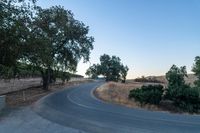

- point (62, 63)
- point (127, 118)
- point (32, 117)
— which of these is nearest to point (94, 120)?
point (127, 118)

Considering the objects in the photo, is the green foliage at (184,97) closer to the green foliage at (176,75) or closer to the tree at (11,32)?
the green foliage at (176,75)

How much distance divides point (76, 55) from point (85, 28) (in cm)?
435

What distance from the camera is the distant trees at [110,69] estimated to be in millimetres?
119875

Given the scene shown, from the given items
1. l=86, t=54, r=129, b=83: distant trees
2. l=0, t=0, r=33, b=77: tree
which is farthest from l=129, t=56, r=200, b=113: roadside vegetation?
l=86, t=54, r=129, b=83: distant trees

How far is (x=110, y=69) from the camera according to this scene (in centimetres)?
12138

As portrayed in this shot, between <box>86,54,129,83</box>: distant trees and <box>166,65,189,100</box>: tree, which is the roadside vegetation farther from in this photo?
<box>86,54,129,83</box>: distant trees

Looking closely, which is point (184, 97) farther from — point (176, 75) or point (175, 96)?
point (176, 75)

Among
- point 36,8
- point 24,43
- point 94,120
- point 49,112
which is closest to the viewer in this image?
point 94,120

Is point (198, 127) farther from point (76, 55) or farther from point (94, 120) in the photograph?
point (76, 55)

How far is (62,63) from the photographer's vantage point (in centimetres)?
5497

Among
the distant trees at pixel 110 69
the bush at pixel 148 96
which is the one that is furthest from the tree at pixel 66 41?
the distant trees at pixel 110 69

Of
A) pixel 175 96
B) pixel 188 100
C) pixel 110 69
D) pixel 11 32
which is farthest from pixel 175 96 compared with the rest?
pixel 110 69

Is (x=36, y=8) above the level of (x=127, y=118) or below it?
above

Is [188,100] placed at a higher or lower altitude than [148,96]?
lower
